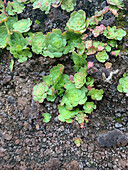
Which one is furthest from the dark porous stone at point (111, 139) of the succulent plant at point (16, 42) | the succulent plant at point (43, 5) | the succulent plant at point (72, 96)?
the succulent plant at point (43, 5)

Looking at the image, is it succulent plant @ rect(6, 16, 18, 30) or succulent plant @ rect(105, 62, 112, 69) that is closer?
succulent plant @ rect(105, 62, 112, 69)

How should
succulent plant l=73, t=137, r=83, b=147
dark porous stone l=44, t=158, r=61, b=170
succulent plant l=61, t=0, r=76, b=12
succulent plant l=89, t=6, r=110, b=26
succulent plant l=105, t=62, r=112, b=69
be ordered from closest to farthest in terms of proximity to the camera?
1. dark porous stone l=44, t=158, r=61, b=170
2. succulent plant l=73, t=137, r=83, b=147
3. succulent plant l=105, t=62, r=112, b=69
4. succulent plant l=89, t=6, r=110, b=26
5. succulent plant l=61, t=0, r=76, b=12

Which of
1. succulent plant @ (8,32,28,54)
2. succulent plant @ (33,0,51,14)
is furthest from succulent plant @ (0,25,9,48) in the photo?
succulent plant @ (33,0,51,14)

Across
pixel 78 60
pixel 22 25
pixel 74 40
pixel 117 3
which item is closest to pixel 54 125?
pixel 78 60

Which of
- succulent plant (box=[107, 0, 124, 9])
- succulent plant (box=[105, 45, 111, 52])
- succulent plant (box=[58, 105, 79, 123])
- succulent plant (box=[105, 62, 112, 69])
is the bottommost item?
succulent plant (box=[58, 105, 79, 123])

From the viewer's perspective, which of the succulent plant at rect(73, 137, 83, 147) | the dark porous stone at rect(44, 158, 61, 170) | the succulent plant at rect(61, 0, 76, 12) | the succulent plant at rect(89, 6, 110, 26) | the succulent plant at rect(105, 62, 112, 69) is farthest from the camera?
the succulent plant at rect(61, 0, 76, 12)

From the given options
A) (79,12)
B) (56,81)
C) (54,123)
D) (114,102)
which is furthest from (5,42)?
→ (114,102)

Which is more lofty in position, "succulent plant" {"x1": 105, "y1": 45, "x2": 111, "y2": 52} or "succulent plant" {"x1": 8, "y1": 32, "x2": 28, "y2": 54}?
"succulent plant" {"x1": 8, "y1": 32, "x2": 28, "y2": 54}

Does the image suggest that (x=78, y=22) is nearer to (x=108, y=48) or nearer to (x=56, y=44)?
(x=56, y=44)

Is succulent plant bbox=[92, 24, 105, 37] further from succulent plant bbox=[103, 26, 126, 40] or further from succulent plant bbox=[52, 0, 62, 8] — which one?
succulent plant bbox=[52, 0, 62, 8]
